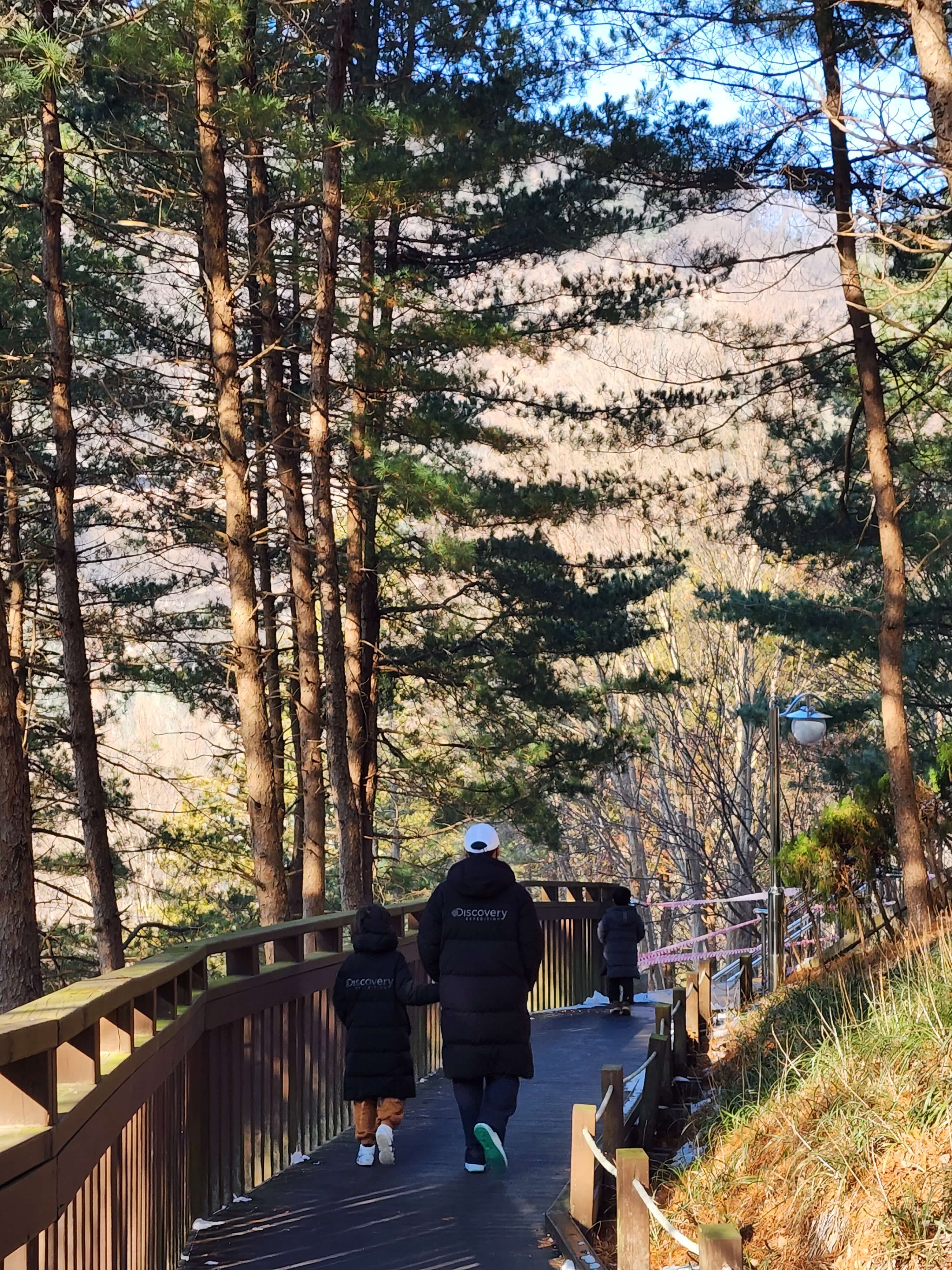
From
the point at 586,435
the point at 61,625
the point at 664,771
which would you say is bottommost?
the point at 664,771

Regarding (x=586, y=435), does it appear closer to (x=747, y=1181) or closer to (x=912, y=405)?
(x=912, y=405)

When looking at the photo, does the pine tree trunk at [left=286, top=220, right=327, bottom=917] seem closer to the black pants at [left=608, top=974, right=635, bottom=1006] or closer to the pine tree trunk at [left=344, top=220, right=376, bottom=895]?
the pine tree trunk at [left=344, top=220, right=376, bottom=895]

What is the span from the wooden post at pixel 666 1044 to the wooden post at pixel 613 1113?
174cm

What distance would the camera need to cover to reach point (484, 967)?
7.80m

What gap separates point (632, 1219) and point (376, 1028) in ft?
11.6

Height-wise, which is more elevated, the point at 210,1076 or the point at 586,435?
the point at 586,435

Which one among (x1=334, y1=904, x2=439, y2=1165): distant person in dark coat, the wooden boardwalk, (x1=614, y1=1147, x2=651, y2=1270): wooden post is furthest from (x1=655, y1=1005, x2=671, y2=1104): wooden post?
(x1=614, y1=1147, x2=651, y2=1270): wooden post

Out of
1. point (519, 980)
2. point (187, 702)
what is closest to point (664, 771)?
point (187, 702)

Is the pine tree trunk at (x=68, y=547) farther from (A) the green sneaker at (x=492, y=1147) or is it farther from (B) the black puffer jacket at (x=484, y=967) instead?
(A) the green sneaker at (x=492, y=1147)

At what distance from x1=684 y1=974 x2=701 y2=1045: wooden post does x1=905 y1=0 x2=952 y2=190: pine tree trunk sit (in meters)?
6.03

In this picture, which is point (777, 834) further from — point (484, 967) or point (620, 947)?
point (484, 967)

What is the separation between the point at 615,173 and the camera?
16.2m

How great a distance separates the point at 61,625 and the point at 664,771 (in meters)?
21.7

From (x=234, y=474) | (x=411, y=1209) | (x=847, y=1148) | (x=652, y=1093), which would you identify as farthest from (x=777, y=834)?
(x=847, y=1148)
